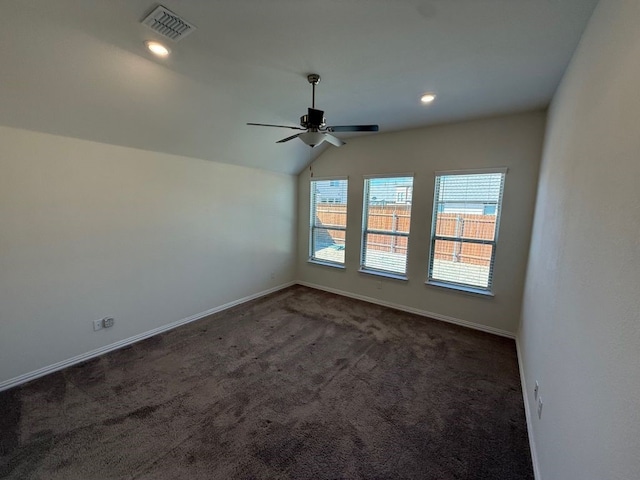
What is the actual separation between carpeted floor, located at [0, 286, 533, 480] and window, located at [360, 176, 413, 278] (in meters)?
1.39

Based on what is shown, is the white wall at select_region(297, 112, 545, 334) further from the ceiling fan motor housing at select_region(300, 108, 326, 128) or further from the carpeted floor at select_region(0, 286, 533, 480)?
the ceiling fan motor housing at select_region(300, 108, 326, 128)

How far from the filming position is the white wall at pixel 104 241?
2389 mm

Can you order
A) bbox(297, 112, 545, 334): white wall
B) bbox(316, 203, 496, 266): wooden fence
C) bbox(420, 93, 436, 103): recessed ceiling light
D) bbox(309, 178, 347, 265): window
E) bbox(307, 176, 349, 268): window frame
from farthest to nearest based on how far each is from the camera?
bbox(309, 178, 347, 265): window < bbox(307, 176, 349, 268): window frame < bbox(316, 203, 496, 266): wooden fence < bbox(297, 112, 545, 334): white wall < bbox(420, 93, 436, 103): recessed ceiling light

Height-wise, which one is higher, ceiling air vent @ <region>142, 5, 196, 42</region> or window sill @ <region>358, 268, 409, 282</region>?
ceiling air vent @ <region>142, 5, 196, 42</region>

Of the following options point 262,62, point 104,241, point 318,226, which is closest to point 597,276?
point 262,62

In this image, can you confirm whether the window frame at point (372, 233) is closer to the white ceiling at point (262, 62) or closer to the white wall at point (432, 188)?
the white wall at point (432, 188)

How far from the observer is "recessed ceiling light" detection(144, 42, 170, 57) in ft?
6.48

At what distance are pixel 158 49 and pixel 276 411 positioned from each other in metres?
3.02

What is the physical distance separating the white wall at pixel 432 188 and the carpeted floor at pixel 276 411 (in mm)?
635

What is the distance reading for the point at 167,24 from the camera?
5.82ft

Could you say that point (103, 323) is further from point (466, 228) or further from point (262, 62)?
point (466, 228)

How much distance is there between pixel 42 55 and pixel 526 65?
3.75 metres

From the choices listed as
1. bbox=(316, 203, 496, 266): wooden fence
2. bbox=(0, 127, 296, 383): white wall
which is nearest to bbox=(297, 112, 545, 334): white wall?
bbox=(316, 203, 496, 266): wooden fence

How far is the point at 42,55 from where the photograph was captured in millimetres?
1903
